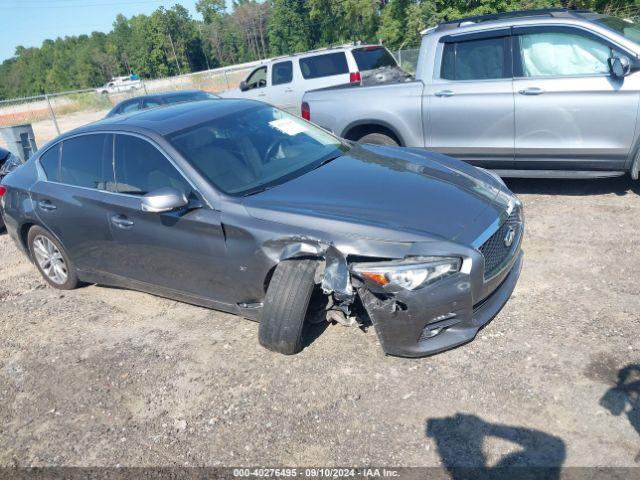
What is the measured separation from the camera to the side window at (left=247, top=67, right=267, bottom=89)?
1426 cm

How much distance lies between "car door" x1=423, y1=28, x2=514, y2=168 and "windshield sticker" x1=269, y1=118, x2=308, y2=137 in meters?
2.16

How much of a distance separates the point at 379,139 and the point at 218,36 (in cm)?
9692

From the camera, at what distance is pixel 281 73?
45.0 feet

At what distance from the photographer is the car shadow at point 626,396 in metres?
2.88

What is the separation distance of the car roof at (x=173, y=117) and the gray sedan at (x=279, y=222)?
18 millimetres

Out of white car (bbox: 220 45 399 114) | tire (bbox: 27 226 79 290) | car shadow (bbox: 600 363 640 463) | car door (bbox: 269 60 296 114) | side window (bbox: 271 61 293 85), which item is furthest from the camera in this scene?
side window (bbox: 271 61 293 85)

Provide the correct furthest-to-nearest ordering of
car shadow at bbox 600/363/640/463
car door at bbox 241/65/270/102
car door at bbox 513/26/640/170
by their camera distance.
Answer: car door at bbox 241/65/270/102
car door at bbox 513/26/640/170
car shadow at bbox 600/363/640/463

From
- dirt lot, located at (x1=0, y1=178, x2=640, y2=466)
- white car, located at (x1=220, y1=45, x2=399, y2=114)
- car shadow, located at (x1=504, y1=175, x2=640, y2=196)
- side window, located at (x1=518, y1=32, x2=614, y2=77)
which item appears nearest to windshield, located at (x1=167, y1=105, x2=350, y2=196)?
dirt lot, located at (x1=0, y1=178, x2=640, y2=466)

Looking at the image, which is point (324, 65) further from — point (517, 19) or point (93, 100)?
point (93, 100)

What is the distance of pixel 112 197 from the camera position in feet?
14.4

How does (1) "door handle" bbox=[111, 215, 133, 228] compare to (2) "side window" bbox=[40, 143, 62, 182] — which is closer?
(1) "door handle" bbox=[111, 215, 133, 228]

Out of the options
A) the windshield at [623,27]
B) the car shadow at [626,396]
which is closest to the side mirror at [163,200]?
the car shadow at [626,396]

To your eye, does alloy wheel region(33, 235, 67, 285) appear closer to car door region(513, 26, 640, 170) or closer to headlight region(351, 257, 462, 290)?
headlight region(351, 257, 462, 290)

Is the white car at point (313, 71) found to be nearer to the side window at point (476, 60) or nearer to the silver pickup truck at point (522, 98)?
the silver pickup truck at point (522, 98)
